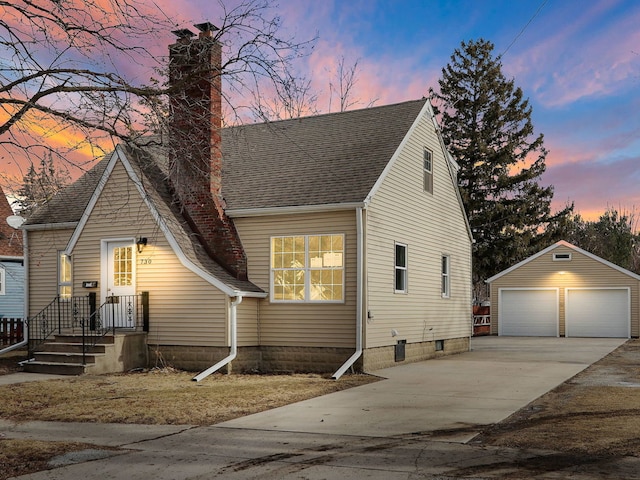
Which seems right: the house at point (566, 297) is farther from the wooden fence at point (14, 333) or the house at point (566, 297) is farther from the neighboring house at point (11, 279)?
the wooden fence at point (14, 333)

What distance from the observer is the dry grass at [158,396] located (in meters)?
10.3

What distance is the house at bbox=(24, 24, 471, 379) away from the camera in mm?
15680

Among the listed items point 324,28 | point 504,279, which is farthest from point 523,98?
point 324,28

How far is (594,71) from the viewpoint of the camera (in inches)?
687

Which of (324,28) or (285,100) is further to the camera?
(324,28)

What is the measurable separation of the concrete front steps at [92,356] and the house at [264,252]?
0.59 feet

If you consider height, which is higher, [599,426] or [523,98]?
[523,98]

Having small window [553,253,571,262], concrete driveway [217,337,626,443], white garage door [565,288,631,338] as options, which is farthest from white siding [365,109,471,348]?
white garage door [565,288,631,338]

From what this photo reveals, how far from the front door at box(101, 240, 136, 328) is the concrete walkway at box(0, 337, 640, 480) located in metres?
6.41

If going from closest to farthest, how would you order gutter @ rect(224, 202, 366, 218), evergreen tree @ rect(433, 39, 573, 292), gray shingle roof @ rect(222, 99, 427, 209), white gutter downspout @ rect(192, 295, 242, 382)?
white gutter downspout @ rect(192, 295, 242, 382)
gutter @ rect(224, 202, 366, 218)
gray shingle roof @ rect(222, 99, 427, 209)
evergreen tree @ rect(433, 39, 573, 292)

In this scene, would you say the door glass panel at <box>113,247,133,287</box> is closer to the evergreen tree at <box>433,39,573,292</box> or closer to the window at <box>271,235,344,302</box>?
the window at <box>271,235,344,302</box>

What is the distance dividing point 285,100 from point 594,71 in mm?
Answer: 11207

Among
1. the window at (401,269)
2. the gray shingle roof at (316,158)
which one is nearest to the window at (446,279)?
the window at (401,269)

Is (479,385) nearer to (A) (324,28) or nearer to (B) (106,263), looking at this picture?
(A) (324,28)
